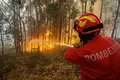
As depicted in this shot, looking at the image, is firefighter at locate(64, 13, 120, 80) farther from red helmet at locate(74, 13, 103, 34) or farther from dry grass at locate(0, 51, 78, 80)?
dry grass at locate(0, 51, 78, 80)

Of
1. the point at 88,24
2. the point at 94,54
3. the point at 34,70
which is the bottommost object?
the point at 34,70

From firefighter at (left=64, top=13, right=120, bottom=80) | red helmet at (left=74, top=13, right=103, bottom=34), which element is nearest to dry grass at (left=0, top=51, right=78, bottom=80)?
firefighter at (left=64, top=13, right=120, bottom=80)

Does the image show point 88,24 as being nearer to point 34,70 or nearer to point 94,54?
point 94,54

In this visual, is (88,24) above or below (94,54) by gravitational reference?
above

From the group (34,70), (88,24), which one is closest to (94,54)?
(88,24)

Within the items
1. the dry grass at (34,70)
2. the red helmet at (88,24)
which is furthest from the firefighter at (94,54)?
the dry grass at (34,70)

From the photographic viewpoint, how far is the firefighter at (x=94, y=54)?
2434mm

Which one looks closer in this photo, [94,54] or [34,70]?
[94,54]

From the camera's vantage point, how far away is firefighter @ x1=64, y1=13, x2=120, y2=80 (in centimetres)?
243

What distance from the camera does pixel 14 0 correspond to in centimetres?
2628

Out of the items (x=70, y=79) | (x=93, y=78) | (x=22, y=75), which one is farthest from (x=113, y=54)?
(x=22, y=75)

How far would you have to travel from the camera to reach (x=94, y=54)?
2.42 m

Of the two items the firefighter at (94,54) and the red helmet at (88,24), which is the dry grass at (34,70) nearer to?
the firefighter at (94,54)

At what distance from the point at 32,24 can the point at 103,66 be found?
31676 mm
